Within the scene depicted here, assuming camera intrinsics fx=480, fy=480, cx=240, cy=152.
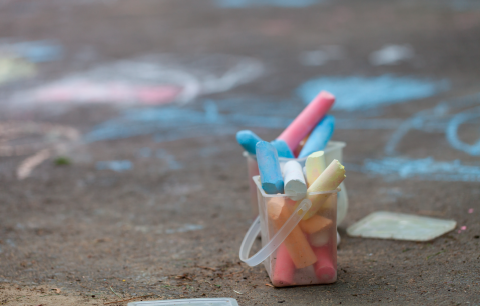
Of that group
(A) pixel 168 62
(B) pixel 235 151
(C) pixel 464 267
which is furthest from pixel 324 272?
(A) pixel 168 62

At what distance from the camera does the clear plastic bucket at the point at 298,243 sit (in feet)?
7.66

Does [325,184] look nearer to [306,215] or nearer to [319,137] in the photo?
[306,215]

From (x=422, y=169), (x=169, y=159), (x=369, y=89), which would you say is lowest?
(x=422, y=169)

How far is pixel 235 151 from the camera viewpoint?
5254 millimetres

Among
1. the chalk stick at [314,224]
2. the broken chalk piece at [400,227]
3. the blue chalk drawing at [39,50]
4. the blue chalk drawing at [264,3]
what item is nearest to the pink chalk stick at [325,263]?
the chalk stick at [314,224]

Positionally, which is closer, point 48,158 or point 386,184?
point 386,184

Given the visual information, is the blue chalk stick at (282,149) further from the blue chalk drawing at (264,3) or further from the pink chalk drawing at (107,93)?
the blue chalk drawing at (264,3)

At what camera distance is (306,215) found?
237 cm

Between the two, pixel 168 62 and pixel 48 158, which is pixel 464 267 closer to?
pixel 48 158

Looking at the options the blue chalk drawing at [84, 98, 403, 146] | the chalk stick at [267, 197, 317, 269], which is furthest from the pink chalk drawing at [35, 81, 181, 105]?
the chalk stick at [267, 197, 317, 269]

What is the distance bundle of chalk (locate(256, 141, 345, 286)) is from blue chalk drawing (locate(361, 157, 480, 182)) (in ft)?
6.50

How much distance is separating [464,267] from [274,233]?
3.39 feet

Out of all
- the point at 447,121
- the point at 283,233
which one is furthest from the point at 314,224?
the point at 447,121

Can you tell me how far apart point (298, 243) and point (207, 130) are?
370 cm
